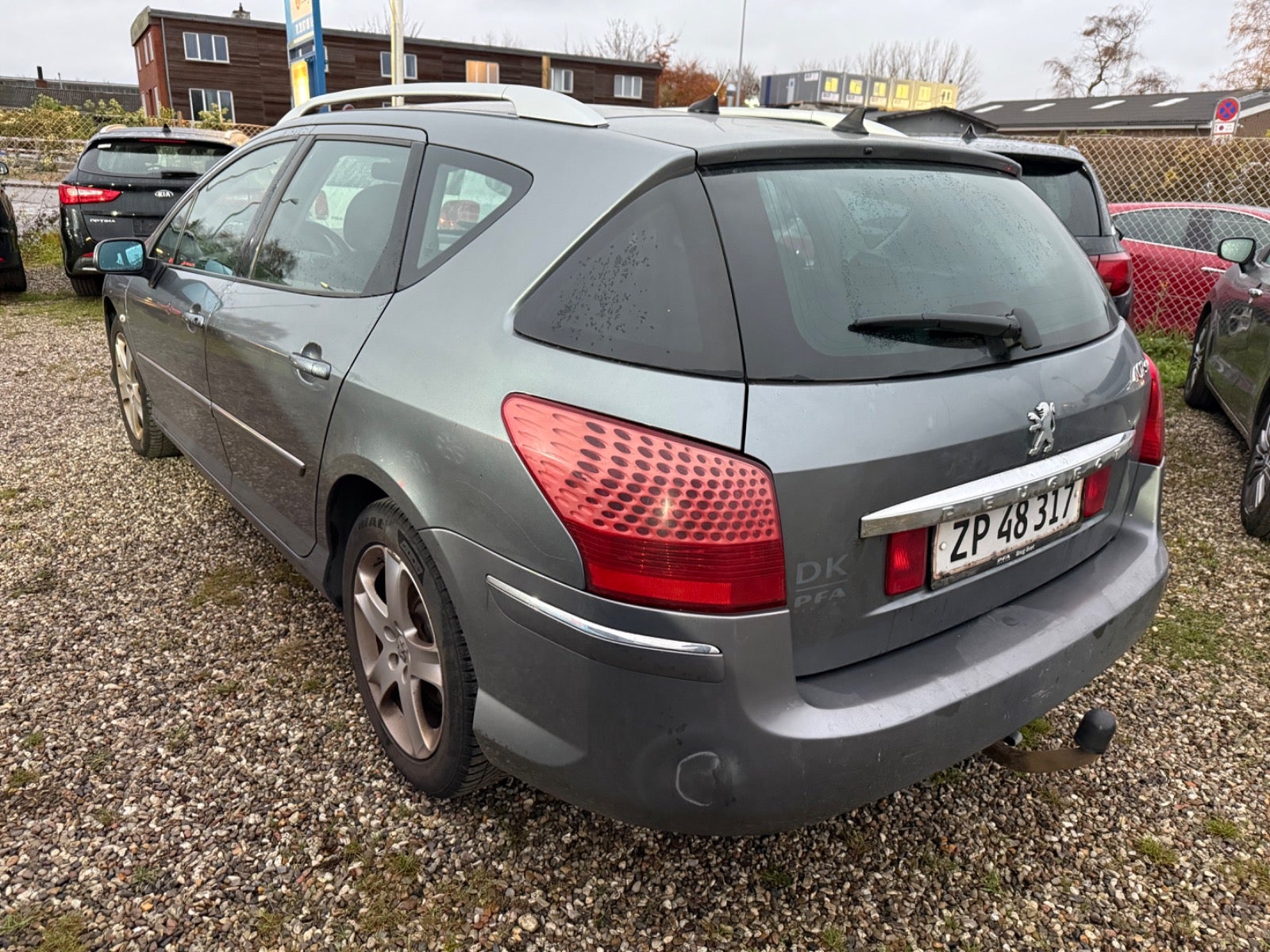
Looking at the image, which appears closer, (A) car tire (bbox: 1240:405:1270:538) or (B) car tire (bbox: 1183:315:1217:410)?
(A) car tire (bbox: 1240:405:1270:538)

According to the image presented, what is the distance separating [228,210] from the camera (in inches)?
134

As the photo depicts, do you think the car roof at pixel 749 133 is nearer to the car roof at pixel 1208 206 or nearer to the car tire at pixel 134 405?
the car tire at pixel 134 405

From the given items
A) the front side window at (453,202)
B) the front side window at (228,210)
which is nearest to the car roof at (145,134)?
the front side window at (228,210)

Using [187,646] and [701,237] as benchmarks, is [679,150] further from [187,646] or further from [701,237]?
[187,646]

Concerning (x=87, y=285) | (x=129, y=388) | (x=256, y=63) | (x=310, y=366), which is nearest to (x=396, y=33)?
(x=87, y=285)

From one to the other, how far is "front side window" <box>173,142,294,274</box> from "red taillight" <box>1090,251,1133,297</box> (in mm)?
4511

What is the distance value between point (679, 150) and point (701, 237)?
234 millimetres

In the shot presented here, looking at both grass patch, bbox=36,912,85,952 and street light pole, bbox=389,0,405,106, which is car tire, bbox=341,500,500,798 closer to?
grass patch, bbox=36,912,85,952

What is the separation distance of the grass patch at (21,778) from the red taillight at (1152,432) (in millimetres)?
3022

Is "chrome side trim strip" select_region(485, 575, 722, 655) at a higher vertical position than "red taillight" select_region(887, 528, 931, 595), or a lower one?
lower

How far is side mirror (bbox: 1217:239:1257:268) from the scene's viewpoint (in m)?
5.20

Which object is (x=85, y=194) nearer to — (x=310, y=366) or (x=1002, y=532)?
(x=310, y=366)

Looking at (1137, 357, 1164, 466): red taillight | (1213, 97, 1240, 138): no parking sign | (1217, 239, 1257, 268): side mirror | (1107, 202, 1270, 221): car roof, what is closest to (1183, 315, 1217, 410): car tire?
(1217, 239, 1257, 268): side mirror

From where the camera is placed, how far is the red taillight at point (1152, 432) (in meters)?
2.34
